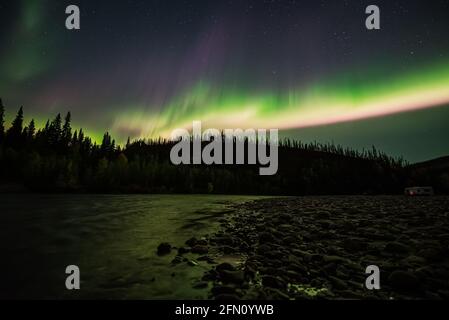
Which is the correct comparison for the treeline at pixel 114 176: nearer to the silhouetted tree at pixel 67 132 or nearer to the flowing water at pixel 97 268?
the silhouetted tree at pixel 67 132

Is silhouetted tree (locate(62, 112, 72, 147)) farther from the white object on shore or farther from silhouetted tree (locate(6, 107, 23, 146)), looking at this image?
the white object on shore

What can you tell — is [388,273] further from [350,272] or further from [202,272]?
[202,272]

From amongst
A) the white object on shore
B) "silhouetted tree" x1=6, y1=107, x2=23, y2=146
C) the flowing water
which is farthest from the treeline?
Result: the flowing water

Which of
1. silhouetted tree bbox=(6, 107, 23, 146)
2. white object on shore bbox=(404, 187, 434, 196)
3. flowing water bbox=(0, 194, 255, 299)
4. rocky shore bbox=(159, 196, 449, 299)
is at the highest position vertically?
silhouetted tree bbox=(6, 107, 23, 146)

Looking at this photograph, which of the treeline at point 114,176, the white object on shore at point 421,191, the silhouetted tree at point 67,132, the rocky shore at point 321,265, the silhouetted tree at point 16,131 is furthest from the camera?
the silhouetted tree at point 67,132

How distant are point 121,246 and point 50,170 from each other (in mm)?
96542

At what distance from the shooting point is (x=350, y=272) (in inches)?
213

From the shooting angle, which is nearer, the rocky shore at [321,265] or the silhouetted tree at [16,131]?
the rocky shore at [321,265]

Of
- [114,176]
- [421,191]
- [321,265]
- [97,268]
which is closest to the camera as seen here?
[321,265]

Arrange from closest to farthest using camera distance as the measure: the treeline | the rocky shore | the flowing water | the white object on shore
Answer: the rocky shore → the flowing water → the white object on shore → the treeline

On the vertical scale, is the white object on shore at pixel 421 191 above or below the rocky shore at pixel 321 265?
below

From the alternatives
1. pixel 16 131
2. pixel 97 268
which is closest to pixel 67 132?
pixel 16 131

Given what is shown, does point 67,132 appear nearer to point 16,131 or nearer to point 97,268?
point 16,131

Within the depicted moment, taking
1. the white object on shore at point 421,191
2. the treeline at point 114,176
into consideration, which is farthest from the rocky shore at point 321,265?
the treeline at point 114,176
